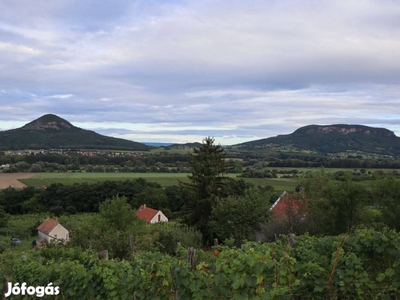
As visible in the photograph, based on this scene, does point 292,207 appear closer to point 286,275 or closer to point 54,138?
point 286,275

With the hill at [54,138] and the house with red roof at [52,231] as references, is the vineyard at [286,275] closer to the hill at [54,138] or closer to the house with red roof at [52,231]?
the house with red roof at [52,231]

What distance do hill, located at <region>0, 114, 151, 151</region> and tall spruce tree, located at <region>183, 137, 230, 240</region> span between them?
104m

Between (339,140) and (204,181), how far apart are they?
112 meters

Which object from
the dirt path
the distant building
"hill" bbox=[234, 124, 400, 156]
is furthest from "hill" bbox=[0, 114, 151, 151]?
the distant building

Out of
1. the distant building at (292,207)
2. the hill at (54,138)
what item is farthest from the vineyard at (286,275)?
the hill at (54,138)

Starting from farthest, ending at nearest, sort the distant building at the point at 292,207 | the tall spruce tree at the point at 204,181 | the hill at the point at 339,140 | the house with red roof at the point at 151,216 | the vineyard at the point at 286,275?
1. the hill at the point at 339,140
2. the house with red roof at the point at 151,216
3. the tall spruce tree at the point at 204,181
4. the distant building at the point at 292,207
5. the vineyard at the point at 286,275

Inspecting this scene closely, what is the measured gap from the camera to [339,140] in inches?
4887

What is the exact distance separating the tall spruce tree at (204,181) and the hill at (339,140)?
98.3 metres

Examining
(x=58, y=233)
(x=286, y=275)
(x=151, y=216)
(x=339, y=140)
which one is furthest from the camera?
(x=339, y=140)

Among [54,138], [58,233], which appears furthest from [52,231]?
[54,138]

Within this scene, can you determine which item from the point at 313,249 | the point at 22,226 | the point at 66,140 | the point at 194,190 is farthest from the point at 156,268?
the point at 66,140

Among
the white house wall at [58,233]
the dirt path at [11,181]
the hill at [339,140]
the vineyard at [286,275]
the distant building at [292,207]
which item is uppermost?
the hill at [339,140]

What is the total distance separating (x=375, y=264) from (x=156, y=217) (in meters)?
40.6

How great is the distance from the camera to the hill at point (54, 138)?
121875mm
